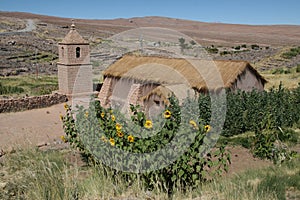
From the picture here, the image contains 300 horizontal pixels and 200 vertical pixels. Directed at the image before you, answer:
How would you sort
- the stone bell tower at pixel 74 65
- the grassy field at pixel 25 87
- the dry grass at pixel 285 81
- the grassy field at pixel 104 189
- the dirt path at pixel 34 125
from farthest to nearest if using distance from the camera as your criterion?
the grassy field at pixel 25 87, the dry grass at pixel 285 81, the stone bell tower at pixel 74 65, the dirt path at pixel 34 125, the grassy field at pixel 104 189

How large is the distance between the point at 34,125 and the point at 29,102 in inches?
133

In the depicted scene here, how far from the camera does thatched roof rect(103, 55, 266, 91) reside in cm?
1302

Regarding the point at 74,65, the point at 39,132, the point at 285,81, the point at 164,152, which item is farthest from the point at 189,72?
the point at 164,152

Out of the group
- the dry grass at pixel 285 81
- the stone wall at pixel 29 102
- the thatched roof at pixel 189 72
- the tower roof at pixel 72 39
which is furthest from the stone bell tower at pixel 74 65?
the dry grass at pixel 285 81

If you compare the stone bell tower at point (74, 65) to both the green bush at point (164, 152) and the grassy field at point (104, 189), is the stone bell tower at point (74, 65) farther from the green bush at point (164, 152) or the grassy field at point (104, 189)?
the green bush at point (164, 152)

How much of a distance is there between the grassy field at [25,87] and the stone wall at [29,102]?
2.49 metres

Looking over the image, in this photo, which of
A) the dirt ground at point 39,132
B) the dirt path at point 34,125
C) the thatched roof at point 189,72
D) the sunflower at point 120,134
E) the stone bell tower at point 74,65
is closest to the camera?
the sunflower at point 120,134

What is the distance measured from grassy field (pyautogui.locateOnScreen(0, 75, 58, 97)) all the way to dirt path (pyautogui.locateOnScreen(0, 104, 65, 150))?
4097 millimetres

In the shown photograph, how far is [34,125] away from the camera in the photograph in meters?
13.1

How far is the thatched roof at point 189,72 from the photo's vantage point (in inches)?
513

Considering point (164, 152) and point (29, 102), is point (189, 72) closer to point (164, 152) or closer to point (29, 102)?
point (29, 102)

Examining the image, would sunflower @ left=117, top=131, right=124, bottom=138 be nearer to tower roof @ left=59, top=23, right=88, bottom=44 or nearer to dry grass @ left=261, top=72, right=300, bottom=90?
tower roof @ left=59, top=23, right=88, bottom=44

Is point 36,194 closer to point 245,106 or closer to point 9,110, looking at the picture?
point 245,106

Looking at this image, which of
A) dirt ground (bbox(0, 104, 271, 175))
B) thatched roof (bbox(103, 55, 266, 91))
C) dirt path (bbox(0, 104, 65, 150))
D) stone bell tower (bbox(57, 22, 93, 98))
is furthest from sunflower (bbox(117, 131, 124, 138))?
stone bell tower (bbox(57, 22, 93, 98))
